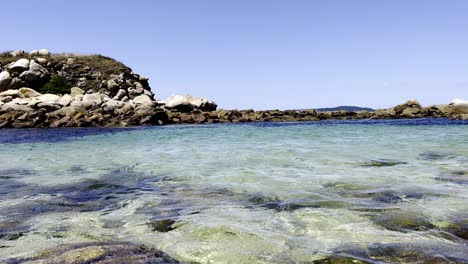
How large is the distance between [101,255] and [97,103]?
40.5 meters

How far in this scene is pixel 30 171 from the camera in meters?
9.61

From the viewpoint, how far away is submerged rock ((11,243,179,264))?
332cm

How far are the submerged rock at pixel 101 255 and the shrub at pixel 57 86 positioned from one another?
51277 mm

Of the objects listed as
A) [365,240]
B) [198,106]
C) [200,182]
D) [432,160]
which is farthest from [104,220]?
[198,106]

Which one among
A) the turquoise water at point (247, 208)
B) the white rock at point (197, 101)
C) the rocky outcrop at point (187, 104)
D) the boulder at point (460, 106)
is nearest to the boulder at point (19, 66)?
the rocky outcrop at point (187, 104)

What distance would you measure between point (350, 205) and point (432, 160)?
5655mm

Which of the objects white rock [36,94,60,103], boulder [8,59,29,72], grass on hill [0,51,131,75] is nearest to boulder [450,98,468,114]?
white rock [36,94,60,103]

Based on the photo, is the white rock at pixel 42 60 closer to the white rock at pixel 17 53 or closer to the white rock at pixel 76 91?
the white rock at pixel 17 53

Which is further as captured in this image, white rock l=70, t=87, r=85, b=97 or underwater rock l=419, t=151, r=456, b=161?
white rock l=70, t=87, r=85, b=97

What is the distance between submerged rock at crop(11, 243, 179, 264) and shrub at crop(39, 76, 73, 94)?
51.3 meters

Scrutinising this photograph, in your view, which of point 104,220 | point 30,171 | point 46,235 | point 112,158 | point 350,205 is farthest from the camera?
point 112,158

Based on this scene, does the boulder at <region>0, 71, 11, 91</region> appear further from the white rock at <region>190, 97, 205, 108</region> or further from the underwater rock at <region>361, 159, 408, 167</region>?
the underwater rock at <region>361, 159, 408, 167</region>

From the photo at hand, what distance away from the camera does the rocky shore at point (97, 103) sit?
118 ft

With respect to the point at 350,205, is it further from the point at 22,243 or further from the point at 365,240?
the point at 22,243
